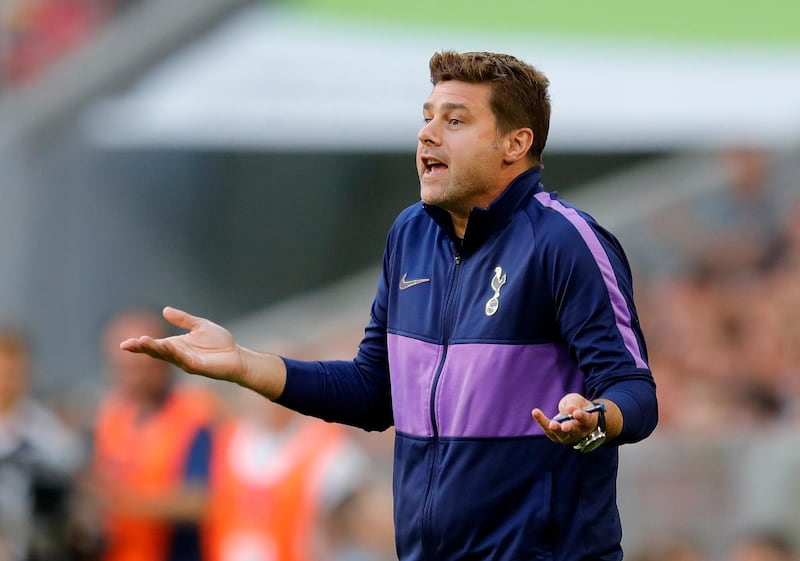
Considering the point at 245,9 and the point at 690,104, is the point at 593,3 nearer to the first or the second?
the point at 690,104

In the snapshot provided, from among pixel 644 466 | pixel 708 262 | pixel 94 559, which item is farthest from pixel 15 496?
pixel 708 262

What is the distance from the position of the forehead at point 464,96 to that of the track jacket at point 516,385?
21 centimetres

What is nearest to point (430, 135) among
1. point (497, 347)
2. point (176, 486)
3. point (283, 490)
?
point (497, 347)

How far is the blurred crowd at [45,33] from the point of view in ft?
46.6

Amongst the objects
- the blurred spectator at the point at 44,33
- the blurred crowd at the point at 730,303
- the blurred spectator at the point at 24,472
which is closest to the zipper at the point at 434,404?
the blurred crowd at the point at 730,303

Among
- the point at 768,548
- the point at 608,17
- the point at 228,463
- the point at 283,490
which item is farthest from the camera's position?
the point at 608,17

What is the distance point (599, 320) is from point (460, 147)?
0.56 metres

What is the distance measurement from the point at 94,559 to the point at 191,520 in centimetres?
54

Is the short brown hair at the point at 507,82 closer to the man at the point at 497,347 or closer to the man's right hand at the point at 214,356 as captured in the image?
the man at the point at 497,347

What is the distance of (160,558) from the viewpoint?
7746 mm

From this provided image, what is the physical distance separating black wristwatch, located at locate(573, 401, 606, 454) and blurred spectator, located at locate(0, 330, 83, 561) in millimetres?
4897

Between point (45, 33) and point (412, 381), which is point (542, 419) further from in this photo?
point (45, 33)

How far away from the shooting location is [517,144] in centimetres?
372

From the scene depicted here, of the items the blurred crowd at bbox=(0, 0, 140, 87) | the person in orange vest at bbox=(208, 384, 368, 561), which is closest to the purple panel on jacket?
the person in orange vest at bbox=(208, 384, 368, 561)
